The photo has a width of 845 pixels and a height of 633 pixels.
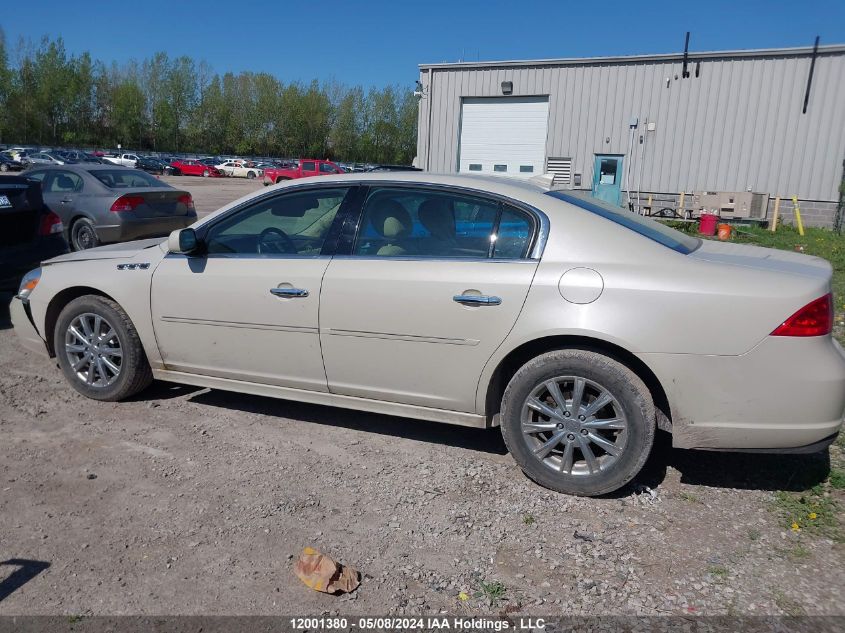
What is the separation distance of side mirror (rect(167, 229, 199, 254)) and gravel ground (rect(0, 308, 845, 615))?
43.7 inches

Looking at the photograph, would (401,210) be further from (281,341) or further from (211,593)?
(211,593)

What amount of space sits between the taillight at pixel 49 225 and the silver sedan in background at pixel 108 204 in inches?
141

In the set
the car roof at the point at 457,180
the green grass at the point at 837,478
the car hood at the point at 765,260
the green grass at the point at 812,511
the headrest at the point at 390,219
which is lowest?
the green grass at the point at 812,511

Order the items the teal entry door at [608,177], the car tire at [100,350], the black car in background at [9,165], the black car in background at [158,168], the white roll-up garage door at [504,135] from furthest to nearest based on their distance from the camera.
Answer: the black car in background at [158,168], the black car in background at [9,165], the white roll-up garage door at [504,135], the teal entry door at [608,177], the car tire at [100,350]

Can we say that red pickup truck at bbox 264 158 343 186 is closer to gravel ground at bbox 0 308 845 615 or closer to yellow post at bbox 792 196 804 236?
yellow post at bbox 792 196 804 236

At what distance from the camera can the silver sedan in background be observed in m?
10.8

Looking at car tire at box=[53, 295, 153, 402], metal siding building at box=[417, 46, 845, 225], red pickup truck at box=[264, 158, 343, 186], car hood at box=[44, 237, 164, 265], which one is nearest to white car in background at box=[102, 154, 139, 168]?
red pickup truck at box=[264, 158, 343, 186]

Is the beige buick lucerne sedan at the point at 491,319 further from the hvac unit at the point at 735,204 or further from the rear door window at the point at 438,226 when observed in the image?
the hvac unit at the point at 735,204

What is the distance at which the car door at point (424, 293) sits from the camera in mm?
3553

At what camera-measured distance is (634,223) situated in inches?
149

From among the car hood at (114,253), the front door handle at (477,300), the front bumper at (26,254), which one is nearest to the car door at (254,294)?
the car hood at (114,253)

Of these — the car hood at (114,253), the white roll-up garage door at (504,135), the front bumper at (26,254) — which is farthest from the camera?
the white roll-up garage door at (504,135)

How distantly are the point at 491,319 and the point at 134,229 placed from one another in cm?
902

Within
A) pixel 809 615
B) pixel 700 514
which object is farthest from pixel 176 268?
pixel 809 615
